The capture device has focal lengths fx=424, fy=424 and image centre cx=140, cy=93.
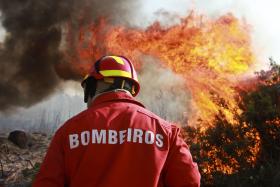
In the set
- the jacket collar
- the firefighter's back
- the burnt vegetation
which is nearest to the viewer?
the firefighter's back

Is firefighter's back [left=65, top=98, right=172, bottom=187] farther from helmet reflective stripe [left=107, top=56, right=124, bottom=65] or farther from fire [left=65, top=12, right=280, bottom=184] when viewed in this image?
fire [left=65, top=12, right=280, bottom=184]

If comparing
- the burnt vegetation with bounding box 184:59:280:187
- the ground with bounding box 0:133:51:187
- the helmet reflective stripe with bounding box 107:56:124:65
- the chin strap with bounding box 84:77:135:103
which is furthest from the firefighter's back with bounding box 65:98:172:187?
the ground with bounding box 0:133:51:187

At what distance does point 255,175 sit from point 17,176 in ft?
29.7

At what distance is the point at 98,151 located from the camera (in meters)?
2.59


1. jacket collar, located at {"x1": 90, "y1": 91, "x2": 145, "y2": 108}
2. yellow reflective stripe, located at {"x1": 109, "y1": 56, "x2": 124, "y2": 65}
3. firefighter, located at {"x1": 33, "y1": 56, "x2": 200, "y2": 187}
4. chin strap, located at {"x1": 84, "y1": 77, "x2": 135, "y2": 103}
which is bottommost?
firefighter, located at {"x1": 33, "y1": 56, "x2": 200, "y2": 187}

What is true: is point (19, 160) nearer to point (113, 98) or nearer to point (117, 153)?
point (113, 98)

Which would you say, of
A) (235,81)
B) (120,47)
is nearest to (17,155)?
(120,47)

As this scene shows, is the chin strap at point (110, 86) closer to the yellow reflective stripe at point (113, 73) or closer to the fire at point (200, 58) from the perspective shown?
the yellow reflective stripe at point (113, 73)

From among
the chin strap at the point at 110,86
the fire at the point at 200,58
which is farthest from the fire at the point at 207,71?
the chin strap at the point at 110,86

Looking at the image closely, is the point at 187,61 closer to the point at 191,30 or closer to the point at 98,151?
the point at 191,30

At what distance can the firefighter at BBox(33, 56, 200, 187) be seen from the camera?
254 centimetres

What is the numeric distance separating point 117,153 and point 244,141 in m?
9.58

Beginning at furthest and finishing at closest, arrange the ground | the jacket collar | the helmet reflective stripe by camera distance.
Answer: the ground, the helmet reflective stripe, the jacket collar

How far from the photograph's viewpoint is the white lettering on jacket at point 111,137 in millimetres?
2615
